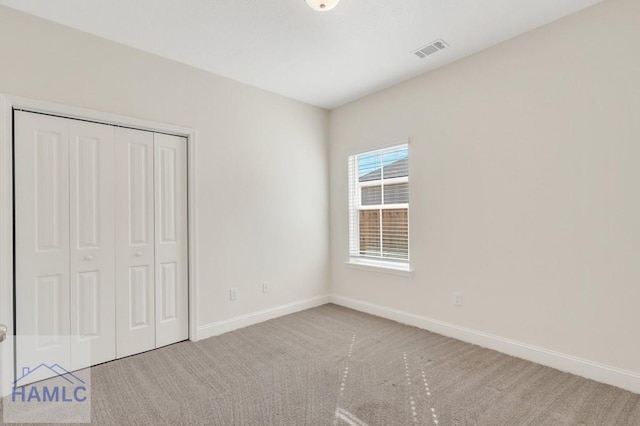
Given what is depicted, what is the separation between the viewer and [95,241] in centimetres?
271

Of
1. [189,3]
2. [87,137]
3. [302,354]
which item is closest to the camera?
[189,3]

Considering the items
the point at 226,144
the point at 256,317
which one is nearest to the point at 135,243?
the point at 226,144

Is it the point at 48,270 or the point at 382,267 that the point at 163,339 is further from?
the point at 382,267

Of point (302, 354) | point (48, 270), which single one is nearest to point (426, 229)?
point (302, 354)

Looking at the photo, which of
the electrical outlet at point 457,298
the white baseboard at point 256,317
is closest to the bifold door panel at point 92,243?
the white baseboard at point 256,317

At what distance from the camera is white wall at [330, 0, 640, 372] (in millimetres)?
2303

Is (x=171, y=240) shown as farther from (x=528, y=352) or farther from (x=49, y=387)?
(x=528, y=352)

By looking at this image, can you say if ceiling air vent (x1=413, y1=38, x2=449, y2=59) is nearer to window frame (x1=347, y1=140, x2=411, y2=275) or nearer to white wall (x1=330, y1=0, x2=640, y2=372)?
white wall (x1=330, y1=0, x2=640, y2=372)

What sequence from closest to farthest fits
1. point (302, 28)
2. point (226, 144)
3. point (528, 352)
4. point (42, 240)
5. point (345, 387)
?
point (345, 387)
point (42, 240)
point (302, 28)
point (528, 352)
point (226, 144)

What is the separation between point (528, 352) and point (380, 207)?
2.07 m

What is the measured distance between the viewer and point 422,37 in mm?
2760

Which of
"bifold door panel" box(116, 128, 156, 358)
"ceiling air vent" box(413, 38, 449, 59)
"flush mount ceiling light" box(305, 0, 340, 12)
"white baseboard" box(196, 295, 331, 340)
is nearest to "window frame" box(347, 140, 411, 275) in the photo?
"white baseboard" box(196, 295, 331, 340)

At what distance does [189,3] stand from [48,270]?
2302mm

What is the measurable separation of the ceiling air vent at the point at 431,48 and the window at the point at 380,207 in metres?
0.97
